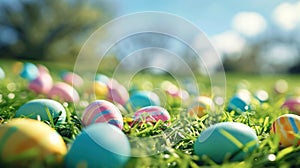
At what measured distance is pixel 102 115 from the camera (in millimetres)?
1739

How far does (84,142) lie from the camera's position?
4.03 ft

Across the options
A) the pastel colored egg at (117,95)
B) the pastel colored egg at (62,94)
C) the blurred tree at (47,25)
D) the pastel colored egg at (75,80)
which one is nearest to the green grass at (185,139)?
the pastel colored egg at (62,94)

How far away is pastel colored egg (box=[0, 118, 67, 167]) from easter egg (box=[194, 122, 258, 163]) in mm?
491

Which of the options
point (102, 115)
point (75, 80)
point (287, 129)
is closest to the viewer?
point (287, 129)

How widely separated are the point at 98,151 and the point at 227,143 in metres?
0.46

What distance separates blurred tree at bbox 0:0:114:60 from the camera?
62.5 feet

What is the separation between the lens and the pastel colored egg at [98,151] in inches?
47.4

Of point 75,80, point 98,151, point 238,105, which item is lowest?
point 75,80

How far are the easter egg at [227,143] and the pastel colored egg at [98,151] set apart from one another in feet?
0.97

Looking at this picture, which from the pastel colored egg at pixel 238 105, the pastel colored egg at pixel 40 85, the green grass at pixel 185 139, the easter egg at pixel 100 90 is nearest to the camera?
the green grass at pixel 185 139

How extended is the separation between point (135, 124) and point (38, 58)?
17983 mm

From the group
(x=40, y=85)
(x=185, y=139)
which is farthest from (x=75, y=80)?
(x=185, y=139)

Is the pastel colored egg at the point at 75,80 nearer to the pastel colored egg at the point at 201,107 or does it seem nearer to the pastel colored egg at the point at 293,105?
the pastel colored egg at the point at 201,107

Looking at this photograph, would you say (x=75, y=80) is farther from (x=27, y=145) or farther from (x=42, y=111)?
(x=27, y=145)
